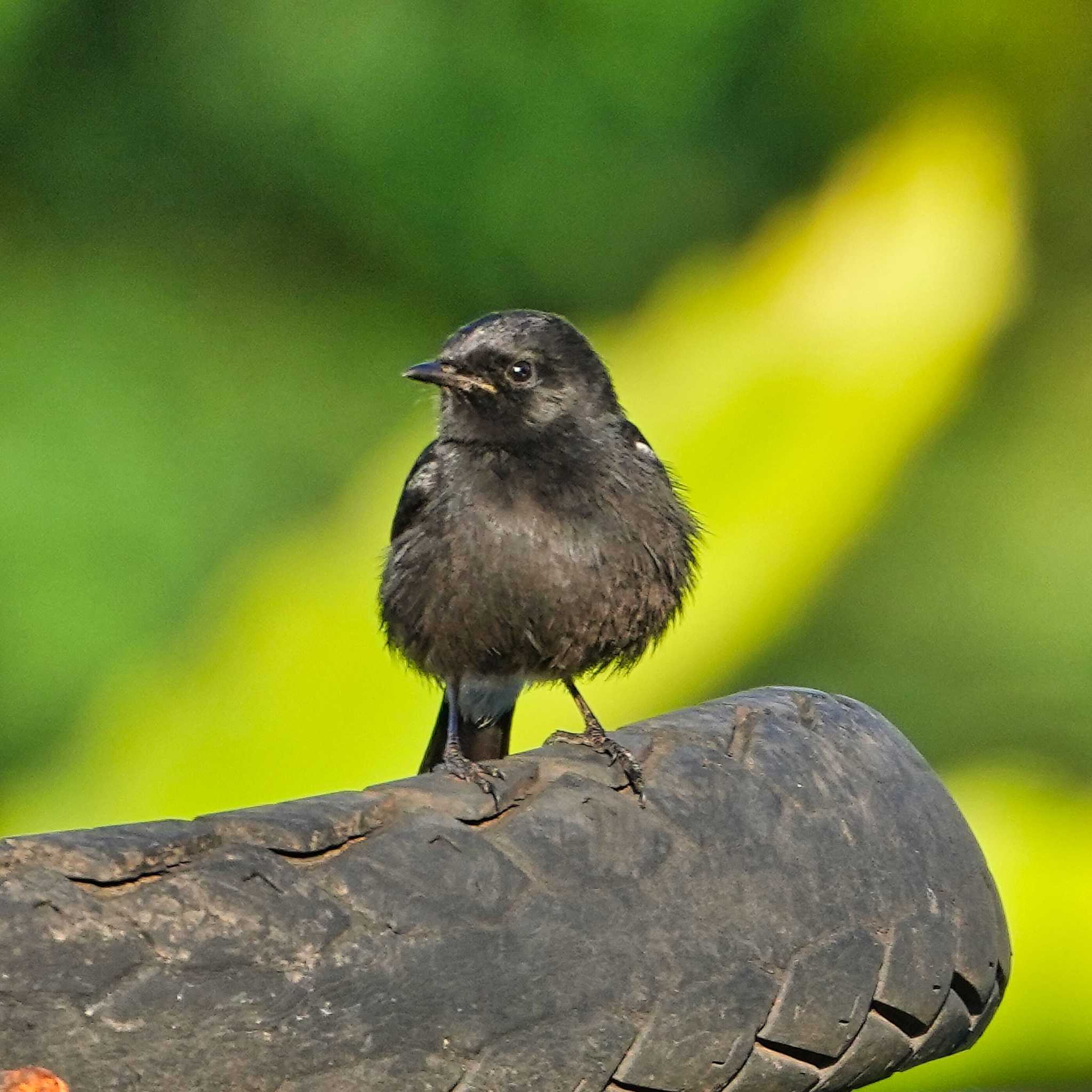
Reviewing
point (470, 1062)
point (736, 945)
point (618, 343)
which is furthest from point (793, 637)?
point (470, 1062)

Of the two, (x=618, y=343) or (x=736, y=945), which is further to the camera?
(x=618, y=343)

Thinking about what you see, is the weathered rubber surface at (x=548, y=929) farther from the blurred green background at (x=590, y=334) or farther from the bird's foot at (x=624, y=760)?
the blurred green background at (x=590, y=334)

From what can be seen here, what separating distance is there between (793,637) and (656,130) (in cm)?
175

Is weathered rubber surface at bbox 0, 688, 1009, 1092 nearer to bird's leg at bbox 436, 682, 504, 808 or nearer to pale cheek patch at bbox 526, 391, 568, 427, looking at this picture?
bird's leg at bbox 436, 682, 504, 808

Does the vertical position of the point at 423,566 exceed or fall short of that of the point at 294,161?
it falls short

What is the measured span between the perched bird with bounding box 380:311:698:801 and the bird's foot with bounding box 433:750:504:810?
90 centimetres

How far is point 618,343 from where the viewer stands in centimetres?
534

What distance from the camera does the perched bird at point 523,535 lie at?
4133 mm

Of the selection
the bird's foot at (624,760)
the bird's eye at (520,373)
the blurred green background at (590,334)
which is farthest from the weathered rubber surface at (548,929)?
the blurred green background at (590,334)

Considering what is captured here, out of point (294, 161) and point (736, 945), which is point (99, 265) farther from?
point (736, 945)

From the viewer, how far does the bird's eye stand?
14.4 feet

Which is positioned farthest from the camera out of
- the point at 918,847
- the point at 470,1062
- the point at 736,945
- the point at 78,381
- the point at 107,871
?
the point at 78,381

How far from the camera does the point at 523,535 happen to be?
4.11 meters

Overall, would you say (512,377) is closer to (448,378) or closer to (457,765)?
(448,378)
